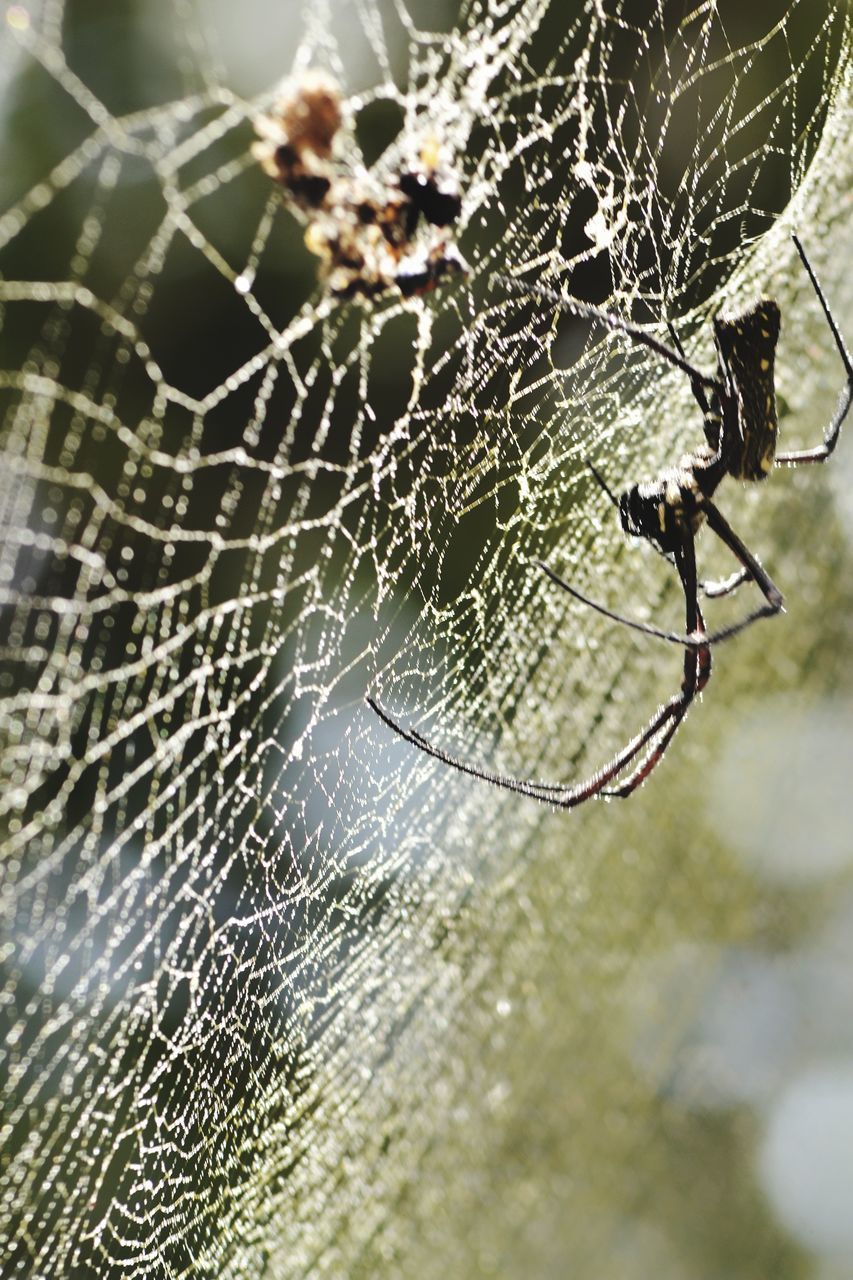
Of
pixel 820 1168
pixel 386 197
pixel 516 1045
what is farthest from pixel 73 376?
pixel 820 1168

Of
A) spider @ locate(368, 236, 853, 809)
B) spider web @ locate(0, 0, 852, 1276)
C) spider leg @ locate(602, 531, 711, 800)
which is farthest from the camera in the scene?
spider leg @ locate(602, 531, 711, 800)

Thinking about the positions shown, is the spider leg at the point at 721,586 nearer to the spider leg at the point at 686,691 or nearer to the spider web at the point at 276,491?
the spider leg at the point at 686,691

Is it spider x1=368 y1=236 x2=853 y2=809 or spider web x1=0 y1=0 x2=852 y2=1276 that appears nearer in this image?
spider web x1=0 y1=0 x2=852 y2=1276

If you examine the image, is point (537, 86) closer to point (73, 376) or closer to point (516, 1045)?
point (73, 376)

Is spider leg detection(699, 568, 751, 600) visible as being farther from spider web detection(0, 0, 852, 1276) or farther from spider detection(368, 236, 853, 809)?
spider web detection(0, 0, 852, 1276)

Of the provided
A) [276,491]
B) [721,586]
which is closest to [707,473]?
[721,586]

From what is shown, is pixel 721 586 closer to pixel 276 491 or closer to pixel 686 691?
pixel 686 691

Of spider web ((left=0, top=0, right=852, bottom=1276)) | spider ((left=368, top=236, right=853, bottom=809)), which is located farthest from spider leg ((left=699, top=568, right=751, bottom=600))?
spider web ((left=0, top=0, right=852, bottom=1276))
